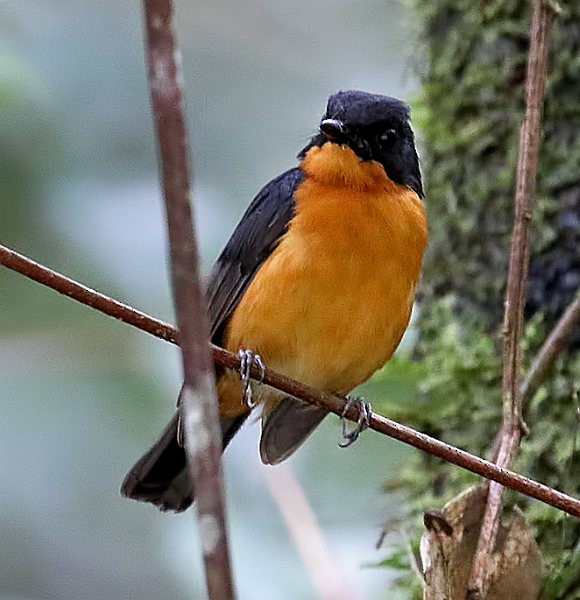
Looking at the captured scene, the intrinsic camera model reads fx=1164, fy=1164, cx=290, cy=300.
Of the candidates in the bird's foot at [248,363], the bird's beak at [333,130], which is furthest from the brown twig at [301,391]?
the bird's beak at [333,130]

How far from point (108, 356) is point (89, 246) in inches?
13.6

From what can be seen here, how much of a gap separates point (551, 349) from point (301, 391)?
1266 mm

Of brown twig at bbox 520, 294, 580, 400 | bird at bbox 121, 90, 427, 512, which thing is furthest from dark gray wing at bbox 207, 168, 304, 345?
brown twig at bbox 520, 294, 580, 400

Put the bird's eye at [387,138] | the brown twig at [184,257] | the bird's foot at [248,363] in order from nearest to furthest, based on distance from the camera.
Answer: the brown twig at [184,257] → the bird's foot at [248,363] → the bird's eye at [387,138]

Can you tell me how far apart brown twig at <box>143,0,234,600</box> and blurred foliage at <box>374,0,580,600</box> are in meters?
2.59

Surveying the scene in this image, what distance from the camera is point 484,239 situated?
156 inches

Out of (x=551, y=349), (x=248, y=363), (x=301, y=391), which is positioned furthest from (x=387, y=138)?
(x=301, y=391)

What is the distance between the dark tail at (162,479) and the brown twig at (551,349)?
102cm

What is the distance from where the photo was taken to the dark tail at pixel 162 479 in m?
3.40

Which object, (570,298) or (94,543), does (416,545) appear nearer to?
(570,298)

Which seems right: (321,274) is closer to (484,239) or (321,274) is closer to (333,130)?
(333,130)

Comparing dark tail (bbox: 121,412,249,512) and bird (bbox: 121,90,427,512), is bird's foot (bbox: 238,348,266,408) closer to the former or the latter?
bird (bbox: 121,90,427,512)

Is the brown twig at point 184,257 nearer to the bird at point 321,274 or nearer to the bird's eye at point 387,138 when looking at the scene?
the bird at point 321,274

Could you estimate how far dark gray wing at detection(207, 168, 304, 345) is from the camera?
316cm
